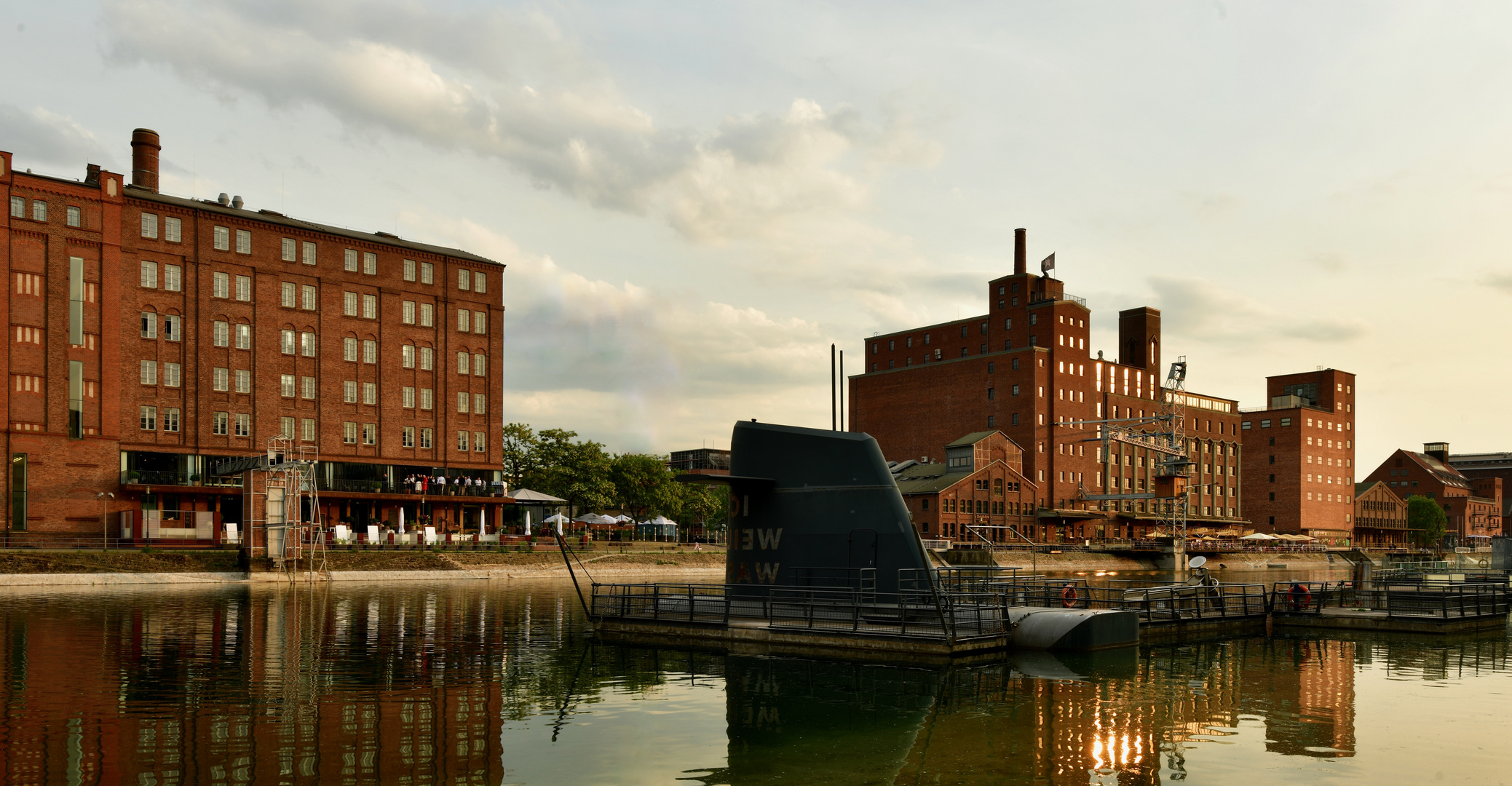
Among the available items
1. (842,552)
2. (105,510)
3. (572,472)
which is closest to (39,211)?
(105,510)

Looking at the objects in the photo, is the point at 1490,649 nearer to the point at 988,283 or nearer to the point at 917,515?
the point at 917,515

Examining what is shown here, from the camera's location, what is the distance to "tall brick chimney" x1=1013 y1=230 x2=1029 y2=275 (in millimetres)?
129125

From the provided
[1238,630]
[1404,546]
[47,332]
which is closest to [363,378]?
[47,332]

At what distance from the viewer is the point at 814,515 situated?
2770cm

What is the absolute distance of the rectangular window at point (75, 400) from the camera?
2704 inches

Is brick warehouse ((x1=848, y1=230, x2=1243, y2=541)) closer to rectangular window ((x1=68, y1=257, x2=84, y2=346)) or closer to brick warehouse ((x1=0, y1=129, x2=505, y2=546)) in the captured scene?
brick warehouse ((x1=0, y1=129, x2=505, y2=546))

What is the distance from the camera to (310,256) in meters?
80.2

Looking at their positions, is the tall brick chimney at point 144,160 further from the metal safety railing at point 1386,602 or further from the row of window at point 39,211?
the metal safety railing at point 1386,602

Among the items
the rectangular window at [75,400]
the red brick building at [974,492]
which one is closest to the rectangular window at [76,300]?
the rectangular window at [75,400]

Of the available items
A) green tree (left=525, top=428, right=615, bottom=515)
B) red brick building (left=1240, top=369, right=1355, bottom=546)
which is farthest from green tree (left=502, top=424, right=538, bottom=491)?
red brick building (left=1240, top=369, right=1355, bottom=546)

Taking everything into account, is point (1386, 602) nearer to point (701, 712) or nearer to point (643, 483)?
point (701, 712)

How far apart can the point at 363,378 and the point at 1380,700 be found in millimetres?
73783

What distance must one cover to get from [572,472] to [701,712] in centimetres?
7338

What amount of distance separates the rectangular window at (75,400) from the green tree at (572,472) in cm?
3459
